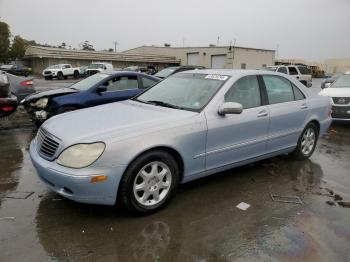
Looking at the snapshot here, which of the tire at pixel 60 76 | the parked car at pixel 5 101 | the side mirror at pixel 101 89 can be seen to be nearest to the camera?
the parked car at pixel 5 101

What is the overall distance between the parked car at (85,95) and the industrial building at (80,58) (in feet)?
137

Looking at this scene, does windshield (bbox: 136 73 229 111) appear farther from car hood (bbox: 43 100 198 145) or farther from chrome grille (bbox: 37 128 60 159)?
chrome grille (bbox: 37 128 60 159)

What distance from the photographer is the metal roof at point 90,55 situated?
153 ft

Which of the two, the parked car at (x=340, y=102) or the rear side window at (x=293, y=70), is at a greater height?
the parked car at (x=340, y=102)

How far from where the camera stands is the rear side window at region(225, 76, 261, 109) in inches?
178

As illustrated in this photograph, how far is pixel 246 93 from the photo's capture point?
4742mm

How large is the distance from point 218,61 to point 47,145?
48.6 metres

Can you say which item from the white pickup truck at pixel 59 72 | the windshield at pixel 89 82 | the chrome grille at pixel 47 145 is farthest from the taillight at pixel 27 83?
the white pickup truck at pixel 59 72

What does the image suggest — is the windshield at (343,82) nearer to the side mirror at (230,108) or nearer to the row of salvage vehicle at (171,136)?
the row of salvage vehicle at (171,136)

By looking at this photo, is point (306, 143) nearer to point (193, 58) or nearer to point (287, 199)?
point (287, 199)

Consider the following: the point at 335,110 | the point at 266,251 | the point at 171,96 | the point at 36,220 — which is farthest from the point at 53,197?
the point at 335,110

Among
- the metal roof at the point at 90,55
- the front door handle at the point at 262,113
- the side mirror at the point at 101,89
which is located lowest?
the metal roof at the point at 90,55

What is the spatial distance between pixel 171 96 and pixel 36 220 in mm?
2290

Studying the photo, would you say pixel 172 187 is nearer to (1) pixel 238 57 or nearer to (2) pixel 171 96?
(2) pixel 171 96
